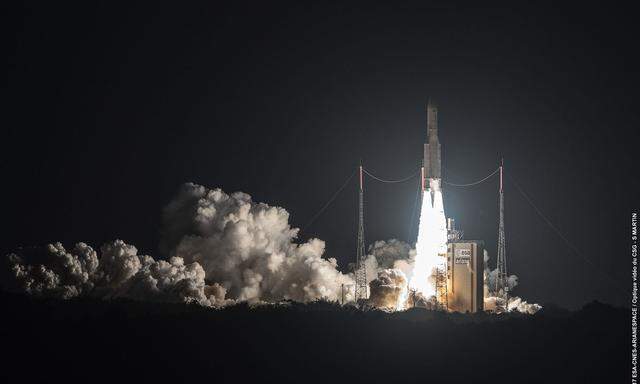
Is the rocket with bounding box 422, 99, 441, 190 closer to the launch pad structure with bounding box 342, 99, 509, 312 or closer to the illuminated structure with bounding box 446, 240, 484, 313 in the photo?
the launch pad structure with bounding box 342, 99, 509, 312

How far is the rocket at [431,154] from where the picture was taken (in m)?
62.1

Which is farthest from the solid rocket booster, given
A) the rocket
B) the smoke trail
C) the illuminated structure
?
the illuminated structure

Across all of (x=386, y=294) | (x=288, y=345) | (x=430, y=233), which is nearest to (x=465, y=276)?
(x=386, y=294)

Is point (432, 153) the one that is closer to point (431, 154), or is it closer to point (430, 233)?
point (431, 154)

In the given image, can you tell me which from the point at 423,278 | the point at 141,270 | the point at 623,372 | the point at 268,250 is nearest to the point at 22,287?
the point at 141,270

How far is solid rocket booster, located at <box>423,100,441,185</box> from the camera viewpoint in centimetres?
6206

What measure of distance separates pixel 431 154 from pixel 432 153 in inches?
3.7

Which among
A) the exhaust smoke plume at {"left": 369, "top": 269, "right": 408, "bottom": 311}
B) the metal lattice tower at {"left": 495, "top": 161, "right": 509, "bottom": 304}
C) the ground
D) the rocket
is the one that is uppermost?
the rocket

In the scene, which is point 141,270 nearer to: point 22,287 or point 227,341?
point 22,287

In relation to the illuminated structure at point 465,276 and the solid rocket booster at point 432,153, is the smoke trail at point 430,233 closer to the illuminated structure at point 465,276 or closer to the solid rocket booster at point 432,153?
the solid rocket booster at point 432,153

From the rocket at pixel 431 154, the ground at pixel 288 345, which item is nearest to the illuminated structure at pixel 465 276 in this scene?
the rocket at pixel 431 154

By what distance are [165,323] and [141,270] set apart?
1740 cm

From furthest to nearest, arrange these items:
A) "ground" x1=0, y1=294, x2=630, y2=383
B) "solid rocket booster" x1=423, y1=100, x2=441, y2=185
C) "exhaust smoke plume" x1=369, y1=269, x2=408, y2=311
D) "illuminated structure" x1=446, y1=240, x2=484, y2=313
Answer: "solid rocket booster" x1=423, y1=100, x2=441, y2=185
"illuminated structure" x1=446, y1=240, x2=484, y2=313
"exhaust smoke plume" x1=369, y1=269, x2=408, y2=311
"ground" x1=0, y1=294, x2=630, y2=383

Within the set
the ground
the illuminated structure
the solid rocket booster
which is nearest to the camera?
the ground
